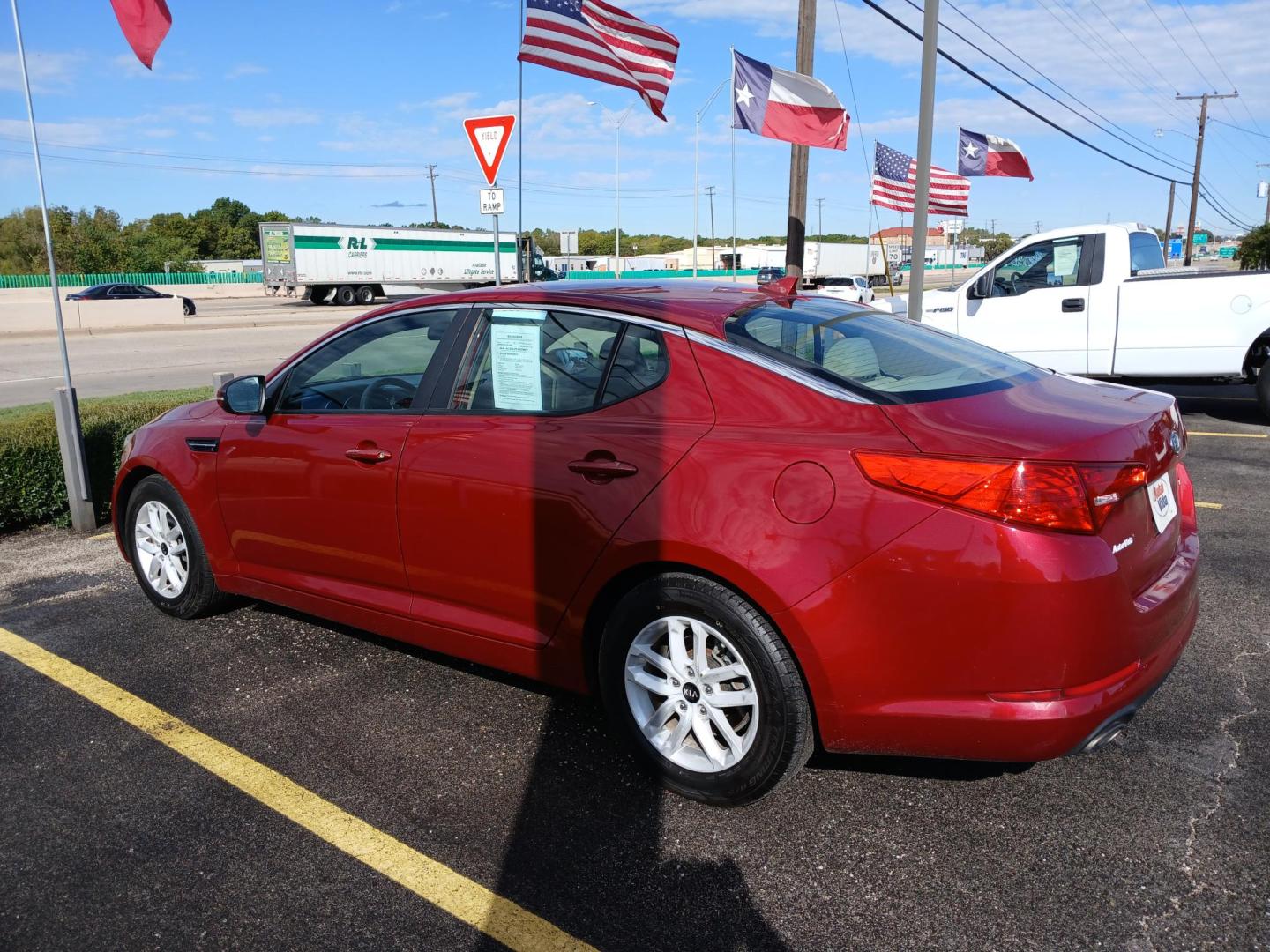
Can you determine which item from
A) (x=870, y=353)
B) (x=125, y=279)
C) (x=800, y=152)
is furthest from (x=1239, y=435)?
(x=125, y=279)

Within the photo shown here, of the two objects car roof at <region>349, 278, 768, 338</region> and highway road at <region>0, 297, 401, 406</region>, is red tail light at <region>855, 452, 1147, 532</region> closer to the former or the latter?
car roof at <region>349, 278, 768, 338</region>

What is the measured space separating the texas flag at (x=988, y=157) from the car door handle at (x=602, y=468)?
Answer: 1644 centimetres

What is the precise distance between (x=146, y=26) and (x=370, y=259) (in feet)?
133

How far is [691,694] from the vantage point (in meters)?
3.16

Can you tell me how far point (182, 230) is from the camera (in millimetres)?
101312

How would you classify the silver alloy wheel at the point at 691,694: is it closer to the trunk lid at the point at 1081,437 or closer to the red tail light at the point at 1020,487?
the red tail light at the point at 1020,487

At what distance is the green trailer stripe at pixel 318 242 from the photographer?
4362 centimetres

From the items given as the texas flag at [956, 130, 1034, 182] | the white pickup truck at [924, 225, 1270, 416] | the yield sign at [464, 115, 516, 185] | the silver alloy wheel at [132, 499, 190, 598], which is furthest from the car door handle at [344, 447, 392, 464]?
the texas flag at [956, 130, 1034, 182]

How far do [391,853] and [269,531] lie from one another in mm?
→ 1842

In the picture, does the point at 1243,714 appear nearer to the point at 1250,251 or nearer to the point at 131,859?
the point at 131,859

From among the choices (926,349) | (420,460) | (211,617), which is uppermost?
(926,349)

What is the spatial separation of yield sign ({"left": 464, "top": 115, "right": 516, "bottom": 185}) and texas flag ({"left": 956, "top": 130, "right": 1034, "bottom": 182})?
10.7 metres

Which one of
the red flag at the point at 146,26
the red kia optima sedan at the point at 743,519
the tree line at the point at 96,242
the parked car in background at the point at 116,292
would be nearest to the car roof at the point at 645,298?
the red kia optima sedan at the point at 743,519

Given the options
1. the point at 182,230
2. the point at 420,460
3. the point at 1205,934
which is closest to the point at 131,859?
the point at 420,460
